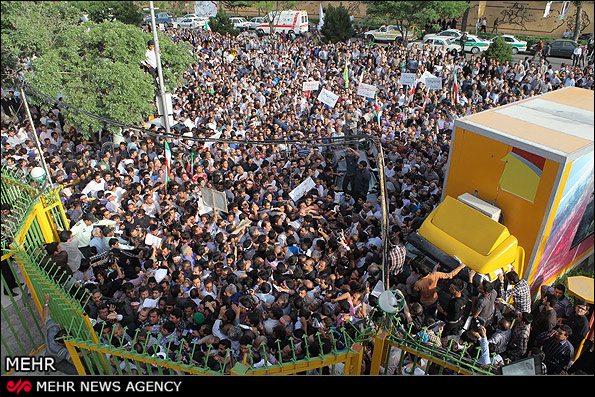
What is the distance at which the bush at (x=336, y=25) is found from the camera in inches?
970

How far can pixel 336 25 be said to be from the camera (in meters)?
24.8

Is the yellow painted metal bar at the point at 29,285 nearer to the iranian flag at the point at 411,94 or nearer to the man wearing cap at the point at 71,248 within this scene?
the man wearing cap at the point at 71,248

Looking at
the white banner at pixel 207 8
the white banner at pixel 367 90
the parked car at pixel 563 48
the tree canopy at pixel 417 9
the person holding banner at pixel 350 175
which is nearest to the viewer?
the person holding banner at pixel 350 175

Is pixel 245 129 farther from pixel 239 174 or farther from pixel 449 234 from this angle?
pixel 449 234

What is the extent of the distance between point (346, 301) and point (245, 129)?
26.5ft

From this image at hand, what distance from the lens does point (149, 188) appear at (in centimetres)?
864

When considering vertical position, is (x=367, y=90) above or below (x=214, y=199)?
above

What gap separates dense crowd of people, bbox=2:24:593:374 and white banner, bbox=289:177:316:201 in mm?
85

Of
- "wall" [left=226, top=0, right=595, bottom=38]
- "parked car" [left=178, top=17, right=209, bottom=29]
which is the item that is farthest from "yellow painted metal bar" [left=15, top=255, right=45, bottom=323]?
"wall" [left=226, top=0, right=595, bottom=38]

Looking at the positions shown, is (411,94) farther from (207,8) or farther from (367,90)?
(207,8)

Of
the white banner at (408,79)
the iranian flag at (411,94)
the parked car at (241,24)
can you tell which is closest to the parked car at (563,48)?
the iranian flag at (411,94)

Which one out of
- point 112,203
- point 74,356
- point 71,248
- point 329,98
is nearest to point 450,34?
point 329,98

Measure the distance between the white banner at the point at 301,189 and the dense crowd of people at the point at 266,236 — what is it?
0.28ft

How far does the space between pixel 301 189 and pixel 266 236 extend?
1673mm
